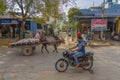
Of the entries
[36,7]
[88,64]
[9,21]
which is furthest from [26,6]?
[88,64]

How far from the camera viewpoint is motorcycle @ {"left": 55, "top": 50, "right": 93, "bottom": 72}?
409 inches

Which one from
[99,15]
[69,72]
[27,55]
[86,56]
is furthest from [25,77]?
[99,15]

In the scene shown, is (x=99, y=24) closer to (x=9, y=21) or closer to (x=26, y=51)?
(x=9, y=21)

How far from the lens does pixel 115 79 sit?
9203mm

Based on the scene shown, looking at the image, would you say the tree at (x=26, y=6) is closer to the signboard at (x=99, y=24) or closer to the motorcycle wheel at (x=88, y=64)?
the signboard at (x=99, y=24)

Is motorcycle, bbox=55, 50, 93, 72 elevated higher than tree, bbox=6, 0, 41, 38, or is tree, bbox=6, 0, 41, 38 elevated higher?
tree, bbox=6, 0, 41, 38

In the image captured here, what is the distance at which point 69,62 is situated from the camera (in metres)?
10.5

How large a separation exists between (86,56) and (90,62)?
0.40 meters

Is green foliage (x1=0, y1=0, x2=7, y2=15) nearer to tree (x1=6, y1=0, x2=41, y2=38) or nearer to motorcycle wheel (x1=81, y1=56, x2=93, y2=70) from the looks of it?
tree (x1=6, y1=0, x2=41, y2=38)

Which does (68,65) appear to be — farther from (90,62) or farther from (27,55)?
(27,55)

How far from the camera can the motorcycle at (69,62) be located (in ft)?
34.1

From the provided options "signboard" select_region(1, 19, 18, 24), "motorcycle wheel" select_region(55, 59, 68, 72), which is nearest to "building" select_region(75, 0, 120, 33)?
"signboard" select_region(1, 19, 18, 24)

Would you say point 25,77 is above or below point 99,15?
below

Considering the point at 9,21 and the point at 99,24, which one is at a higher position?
the point at 9,21
